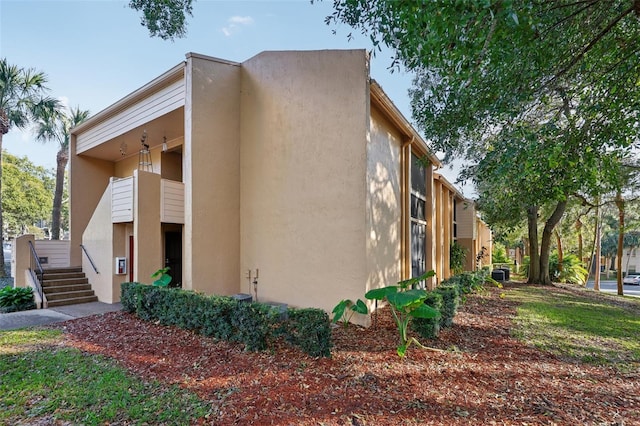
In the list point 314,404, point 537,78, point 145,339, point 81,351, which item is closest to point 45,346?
point 81,351

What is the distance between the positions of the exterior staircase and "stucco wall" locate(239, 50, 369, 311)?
207 inches

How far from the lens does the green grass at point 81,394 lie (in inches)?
144

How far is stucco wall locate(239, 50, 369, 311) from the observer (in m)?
7.69

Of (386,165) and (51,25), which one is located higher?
(51,25)

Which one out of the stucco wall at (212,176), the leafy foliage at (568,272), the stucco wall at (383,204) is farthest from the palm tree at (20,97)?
the leafy foliage at (568,272)

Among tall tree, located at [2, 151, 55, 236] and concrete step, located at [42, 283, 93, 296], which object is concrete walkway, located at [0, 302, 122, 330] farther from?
tall tree, located at [2, 151, 55, 236]

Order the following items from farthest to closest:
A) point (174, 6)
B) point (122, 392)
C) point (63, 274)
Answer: point (63, 274) < point (174, 6) < point (122, 392)

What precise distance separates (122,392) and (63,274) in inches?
333

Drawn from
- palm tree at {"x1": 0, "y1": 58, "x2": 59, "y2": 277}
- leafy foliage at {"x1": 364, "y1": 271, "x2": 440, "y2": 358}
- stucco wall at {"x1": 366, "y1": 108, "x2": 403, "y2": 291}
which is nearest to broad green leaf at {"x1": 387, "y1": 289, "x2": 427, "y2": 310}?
leafy foliage at {"x1": 364, "y1": 271, "x2": 440, "y2": 358}

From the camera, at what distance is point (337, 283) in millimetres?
7723

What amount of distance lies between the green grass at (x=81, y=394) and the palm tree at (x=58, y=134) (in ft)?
48.4

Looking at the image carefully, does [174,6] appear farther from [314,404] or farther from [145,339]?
[314,404]

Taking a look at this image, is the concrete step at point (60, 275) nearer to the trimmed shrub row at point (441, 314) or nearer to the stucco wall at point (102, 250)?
the stucco wall at point (102, 250)

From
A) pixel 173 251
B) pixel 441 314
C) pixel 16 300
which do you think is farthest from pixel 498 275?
pixel 16 300
